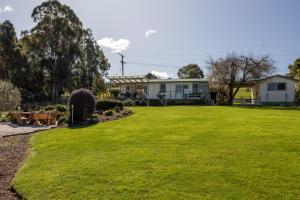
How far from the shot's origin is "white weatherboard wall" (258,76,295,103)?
3734cm

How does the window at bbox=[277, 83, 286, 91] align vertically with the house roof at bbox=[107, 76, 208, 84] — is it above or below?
below

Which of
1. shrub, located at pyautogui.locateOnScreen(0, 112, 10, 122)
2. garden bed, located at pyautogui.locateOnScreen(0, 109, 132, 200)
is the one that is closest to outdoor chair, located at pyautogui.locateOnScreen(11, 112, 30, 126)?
shrub, located at pyautogui.locateOnScreen(0, 112, 10, 122)

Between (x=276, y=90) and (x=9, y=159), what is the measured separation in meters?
34.4

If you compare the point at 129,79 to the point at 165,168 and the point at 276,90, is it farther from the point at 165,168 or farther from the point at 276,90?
the point at 165,168

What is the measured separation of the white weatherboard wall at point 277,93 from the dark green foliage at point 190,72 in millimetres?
49533

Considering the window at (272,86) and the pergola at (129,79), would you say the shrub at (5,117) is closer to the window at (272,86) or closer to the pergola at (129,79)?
the pergola at (129,79)

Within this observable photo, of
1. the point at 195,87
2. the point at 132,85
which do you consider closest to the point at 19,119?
the point at 195,87

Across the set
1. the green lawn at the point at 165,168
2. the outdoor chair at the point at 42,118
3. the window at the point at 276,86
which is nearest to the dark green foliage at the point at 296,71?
the window at the point at 276,86

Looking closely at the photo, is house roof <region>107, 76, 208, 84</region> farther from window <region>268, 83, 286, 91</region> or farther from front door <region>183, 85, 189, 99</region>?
window <region>268, 83, 286, 91</region>

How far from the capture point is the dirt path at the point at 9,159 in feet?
20.6

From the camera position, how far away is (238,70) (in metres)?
36.8

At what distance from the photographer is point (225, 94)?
4112 cm

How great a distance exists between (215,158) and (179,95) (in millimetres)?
32403

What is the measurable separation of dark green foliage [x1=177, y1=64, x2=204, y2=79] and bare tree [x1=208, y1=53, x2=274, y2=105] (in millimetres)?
49984
